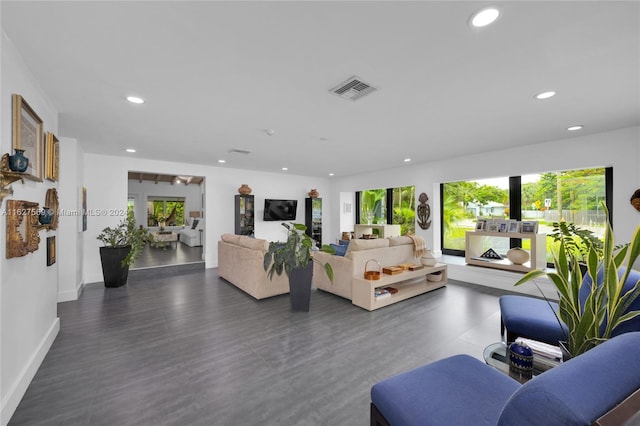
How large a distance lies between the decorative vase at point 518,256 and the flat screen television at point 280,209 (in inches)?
214

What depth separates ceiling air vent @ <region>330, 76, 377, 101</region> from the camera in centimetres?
235

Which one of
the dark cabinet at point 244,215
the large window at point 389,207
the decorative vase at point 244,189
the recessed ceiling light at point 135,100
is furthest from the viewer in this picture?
the large window at point 389,207

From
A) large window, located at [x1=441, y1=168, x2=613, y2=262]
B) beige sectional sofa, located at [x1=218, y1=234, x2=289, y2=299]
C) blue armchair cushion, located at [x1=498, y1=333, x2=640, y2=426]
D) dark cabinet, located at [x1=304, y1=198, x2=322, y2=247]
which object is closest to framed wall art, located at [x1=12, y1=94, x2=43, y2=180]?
beige sectional sofa, located at [x1=218, y1=234, x2=289, y2=299]

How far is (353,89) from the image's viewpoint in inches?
97.9

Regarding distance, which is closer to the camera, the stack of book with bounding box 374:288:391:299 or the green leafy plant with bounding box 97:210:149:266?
the stack of book with bounding box 374:288:391:299

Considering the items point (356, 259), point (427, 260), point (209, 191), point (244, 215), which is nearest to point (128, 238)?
point (209, 191)

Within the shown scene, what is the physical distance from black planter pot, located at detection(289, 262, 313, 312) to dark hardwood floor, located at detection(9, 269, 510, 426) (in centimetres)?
18

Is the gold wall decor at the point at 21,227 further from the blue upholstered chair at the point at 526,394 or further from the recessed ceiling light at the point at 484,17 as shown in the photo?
the recessed ceiling light at the point at 484,17

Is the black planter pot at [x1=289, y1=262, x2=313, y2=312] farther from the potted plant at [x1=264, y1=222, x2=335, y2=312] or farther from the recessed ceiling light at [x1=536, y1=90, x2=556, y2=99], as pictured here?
the recessed ceiling light at [x1=536, y1=90, x2=556, y2=99]

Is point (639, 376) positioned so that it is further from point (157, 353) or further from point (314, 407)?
point (157, 353)

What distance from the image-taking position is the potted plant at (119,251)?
4703mm

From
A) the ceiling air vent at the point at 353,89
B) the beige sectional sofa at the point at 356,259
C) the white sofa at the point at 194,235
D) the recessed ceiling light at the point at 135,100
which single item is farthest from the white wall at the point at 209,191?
the ceiling air vent at the point at 353,89

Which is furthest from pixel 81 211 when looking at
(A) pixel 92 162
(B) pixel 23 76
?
(B) pixel 23 76

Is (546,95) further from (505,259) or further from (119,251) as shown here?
(119,251)
